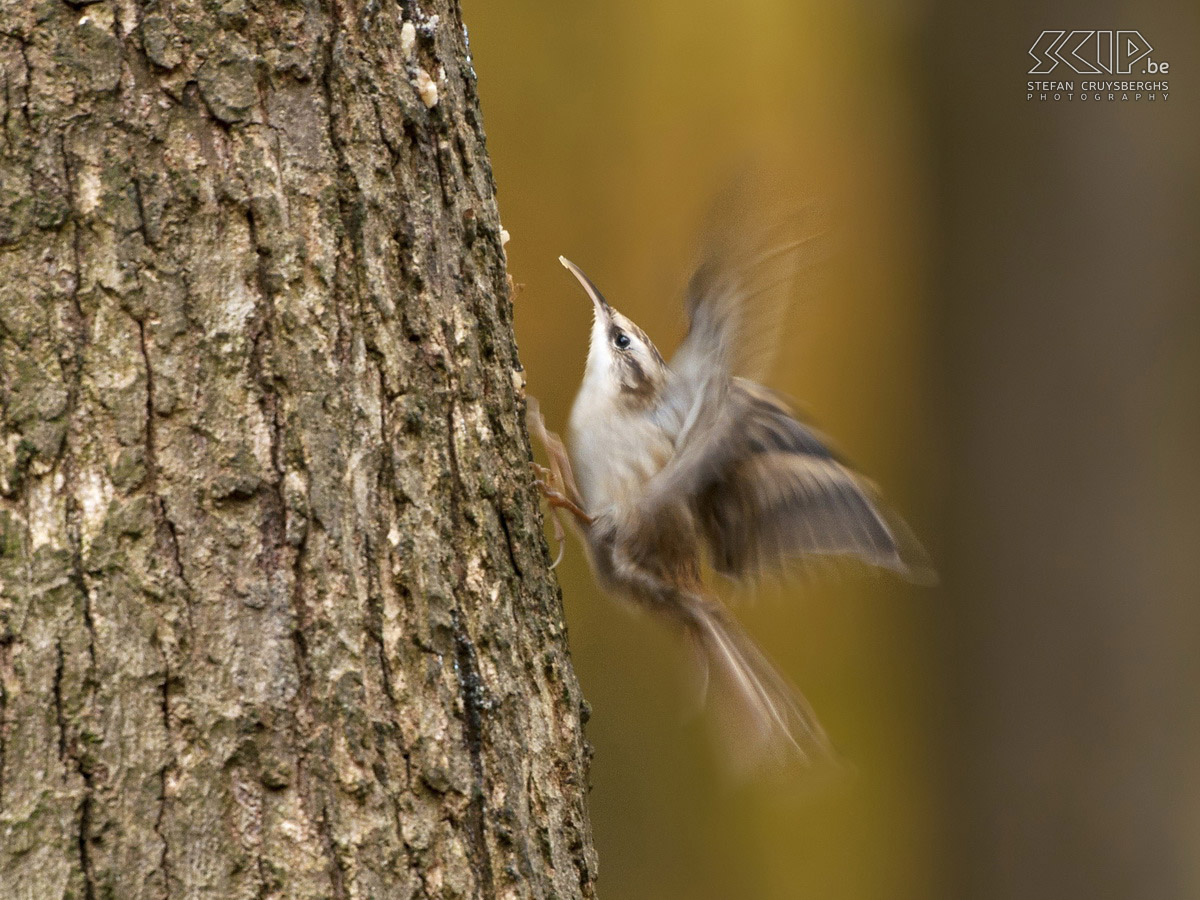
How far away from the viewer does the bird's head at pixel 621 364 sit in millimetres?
2391

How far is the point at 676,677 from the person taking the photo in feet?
12.6

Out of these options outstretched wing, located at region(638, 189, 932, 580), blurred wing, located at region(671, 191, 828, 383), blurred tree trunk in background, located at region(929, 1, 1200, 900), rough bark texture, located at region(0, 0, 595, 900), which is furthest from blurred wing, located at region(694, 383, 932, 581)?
blurred tree trunk in background, located at region(929, 1, 1200, 900)

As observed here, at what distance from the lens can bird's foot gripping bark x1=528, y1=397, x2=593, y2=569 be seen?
2.27 metres

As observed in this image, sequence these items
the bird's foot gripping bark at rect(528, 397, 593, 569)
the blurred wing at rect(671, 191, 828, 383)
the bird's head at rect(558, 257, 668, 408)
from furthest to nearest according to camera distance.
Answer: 1. the bird's head at rect(558, 257, 668, 408)
2. the bird's foot gripping bark at rect(528, 397, 593, 569)
3. the blurred wing at rect(671, 191, 828, 383)

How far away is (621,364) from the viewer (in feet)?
8.07

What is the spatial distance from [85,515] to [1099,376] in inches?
112

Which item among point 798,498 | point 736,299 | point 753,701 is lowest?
point 753,701

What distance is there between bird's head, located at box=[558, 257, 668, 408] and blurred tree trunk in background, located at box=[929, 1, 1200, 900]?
1.40 metres

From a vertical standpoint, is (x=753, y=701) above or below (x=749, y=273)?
below

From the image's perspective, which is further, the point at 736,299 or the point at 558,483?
the point at 558,483

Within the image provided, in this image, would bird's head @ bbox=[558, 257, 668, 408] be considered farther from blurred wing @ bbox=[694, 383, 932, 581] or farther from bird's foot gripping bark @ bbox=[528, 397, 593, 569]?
blurred wing @ bbox=[694, 383, 932, 581]

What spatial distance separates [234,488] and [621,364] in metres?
1.36

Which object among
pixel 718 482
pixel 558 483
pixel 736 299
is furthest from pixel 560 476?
pixel 736 299

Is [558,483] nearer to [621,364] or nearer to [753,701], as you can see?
[621,364]
